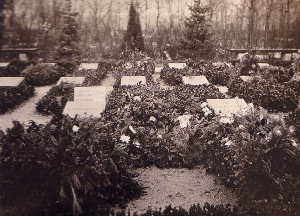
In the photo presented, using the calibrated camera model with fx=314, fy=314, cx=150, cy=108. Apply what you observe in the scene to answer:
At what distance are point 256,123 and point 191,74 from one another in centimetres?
721

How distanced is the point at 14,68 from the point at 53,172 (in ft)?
29.2

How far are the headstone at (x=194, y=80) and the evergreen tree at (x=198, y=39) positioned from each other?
2.81 m

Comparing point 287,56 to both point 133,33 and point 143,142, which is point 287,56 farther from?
point 143,142

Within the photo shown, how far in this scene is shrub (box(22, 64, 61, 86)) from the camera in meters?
11.0

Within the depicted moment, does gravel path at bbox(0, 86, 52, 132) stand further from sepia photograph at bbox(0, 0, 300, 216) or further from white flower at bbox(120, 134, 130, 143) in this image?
white flower at bbox(120, 134, 130, 143)

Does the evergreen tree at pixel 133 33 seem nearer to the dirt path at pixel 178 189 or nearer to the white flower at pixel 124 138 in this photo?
the white flower at pixel 124 138

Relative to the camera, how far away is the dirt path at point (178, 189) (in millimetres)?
4375

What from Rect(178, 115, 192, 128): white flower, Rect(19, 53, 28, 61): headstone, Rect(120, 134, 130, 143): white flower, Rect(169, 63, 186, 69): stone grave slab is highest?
Rect(19, 53, 28, 61): headstone

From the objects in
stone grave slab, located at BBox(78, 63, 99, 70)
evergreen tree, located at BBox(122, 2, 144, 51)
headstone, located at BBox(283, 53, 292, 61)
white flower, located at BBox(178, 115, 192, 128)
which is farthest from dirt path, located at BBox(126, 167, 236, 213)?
headstone, located at BBox(283, 53, 292, 61)

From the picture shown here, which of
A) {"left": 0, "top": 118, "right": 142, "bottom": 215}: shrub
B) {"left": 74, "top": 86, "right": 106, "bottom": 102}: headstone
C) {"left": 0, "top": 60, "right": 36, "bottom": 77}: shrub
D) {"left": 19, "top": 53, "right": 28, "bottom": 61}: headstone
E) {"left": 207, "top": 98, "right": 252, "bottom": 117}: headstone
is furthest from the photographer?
{"left": 19, "top": 53, "right": 28, "bottom": 61}: headstone

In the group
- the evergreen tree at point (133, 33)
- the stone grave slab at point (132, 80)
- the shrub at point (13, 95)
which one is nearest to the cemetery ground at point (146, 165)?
the shrub at point (13, 95)

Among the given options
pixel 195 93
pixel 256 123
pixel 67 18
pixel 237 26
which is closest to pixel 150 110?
pixel 195 93

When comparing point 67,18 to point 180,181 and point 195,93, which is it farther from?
point 180,181

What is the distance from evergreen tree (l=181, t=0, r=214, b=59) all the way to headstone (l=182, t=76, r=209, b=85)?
9.22 feet
